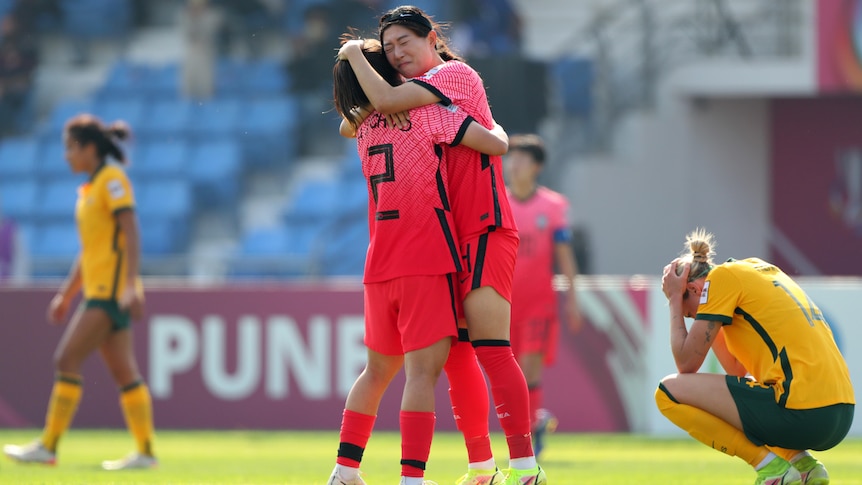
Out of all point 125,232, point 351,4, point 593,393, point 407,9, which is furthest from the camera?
point 351,4

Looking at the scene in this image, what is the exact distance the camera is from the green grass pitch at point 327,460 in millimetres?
7586

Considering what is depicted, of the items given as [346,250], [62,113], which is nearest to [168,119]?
[62,113]

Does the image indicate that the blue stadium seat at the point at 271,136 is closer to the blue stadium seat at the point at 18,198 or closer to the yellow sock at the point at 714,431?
the blue stadium seat at the point at 18,198

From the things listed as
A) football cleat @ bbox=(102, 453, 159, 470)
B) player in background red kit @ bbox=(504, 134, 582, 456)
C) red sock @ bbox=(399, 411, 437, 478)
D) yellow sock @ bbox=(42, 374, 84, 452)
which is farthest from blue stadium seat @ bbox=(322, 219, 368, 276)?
red sock @ bbox=(399, 411, 437, 478)

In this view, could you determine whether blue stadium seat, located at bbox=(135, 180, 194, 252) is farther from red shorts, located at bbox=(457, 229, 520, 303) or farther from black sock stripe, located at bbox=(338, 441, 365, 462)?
red shorts, located at bbox=(457, 229, 520, 303)

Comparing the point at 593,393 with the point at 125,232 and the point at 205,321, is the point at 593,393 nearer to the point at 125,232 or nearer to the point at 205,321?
the point at 205,321

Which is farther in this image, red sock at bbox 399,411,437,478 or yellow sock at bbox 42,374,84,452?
yellow sock at bbox 42,374,84,452

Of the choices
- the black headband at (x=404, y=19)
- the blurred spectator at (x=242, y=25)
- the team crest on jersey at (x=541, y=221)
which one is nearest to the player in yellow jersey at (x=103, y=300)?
the team crest on jersey at (x=541, y=221)

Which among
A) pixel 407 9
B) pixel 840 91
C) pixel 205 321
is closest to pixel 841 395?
pixel 407 9

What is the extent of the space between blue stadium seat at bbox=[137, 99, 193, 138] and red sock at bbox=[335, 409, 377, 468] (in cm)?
1382

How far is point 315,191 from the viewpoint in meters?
18.0

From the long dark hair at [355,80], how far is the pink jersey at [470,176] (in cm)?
18

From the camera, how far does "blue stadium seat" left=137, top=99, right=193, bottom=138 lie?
63.1 feet

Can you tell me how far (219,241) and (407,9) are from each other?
12.7 m
